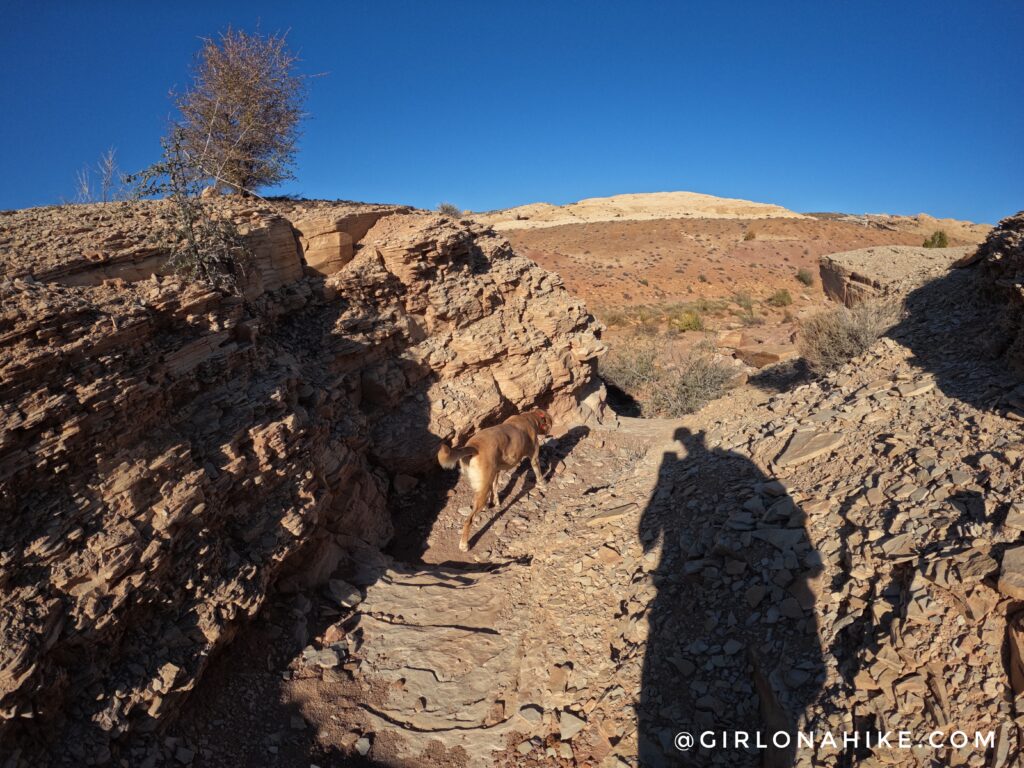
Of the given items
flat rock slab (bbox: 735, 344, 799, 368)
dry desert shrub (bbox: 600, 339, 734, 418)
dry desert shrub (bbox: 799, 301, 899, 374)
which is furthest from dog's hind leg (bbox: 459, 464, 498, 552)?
flat rock slab (bbox: 735, 344, 799, 368)

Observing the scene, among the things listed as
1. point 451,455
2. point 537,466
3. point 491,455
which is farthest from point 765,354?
point 451,455

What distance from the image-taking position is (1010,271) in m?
7.34

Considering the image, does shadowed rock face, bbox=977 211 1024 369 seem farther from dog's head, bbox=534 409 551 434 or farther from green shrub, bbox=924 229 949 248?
green shrub, bbox=924 229 949 248

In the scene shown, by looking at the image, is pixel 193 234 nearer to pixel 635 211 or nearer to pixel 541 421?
pixel 541 421

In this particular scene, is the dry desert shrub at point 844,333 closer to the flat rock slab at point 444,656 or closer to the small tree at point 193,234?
the flat rock slab at point 444,656

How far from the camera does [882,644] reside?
3352 millimetres

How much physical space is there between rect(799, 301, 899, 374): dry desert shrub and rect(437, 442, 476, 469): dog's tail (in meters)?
8.04

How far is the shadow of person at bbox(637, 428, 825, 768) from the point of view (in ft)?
11.7

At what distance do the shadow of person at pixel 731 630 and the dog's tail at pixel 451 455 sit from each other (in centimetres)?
259

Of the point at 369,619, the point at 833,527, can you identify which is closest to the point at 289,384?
the point at 369,619

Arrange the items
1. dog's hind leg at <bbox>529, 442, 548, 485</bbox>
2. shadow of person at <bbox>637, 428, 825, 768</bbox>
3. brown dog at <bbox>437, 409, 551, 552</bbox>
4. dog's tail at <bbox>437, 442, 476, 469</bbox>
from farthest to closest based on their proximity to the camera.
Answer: dog's hind leg at <bbox>529, 442, 548, 485</bbox> < brown dog at <bbox>437, 409, 551, 552</bbox> < dog's tail at <bbox>437, 442, 476, 469</bbox> < shadow of person at <bbox>637, 428, 825, 768</bbox>

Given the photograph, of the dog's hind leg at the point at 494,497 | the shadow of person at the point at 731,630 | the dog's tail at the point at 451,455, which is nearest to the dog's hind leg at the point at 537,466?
the dog's hind leg at the point at 494,497

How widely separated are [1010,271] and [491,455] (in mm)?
7587

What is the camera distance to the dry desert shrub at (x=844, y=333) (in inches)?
434
